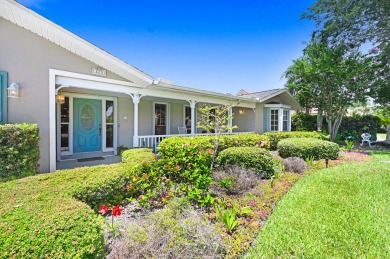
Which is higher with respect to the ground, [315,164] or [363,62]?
[363,62]

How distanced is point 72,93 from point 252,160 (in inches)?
298

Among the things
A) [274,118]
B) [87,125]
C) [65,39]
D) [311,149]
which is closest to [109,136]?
[87,125]

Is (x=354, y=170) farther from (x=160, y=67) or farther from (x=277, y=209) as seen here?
(x=160, y=67)

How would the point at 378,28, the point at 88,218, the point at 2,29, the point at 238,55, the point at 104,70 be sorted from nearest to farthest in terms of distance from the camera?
the point at 88,218, the point at 2,29, the point at 104,70, the point at 378,28, the point at 238,55

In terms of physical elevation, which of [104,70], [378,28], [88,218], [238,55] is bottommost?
[88,218]

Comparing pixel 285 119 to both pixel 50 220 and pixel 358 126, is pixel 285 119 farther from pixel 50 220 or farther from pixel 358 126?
pixel 50 220

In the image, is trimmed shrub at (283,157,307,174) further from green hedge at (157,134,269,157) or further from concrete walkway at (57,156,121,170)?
concrete walkway at (57,156,121,170)

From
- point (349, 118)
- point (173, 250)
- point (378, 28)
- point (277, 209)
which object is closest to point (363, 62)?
point (378, 28)

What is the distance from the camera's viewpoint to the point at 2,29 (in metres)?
5.47

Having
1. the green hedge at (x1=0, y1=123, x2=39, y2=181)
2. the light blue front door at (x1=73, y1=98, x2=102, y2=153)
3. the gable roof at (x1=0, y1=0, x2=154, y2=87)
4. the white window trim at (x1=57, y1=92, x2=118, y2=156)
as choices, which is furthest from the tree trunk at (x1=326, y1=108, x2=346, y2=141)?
the green hedge at (x1=0, y1=123, x2=39, y2=181)

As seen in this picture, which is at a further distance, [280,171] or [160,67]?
[160,67]

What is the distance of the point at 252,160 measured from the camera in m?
5.72

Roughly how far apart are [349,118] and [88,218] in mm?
21316

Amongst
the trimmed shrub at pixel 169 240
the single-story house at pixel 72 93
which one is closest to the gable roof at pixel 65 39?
the single-story house at pixel 72 93
